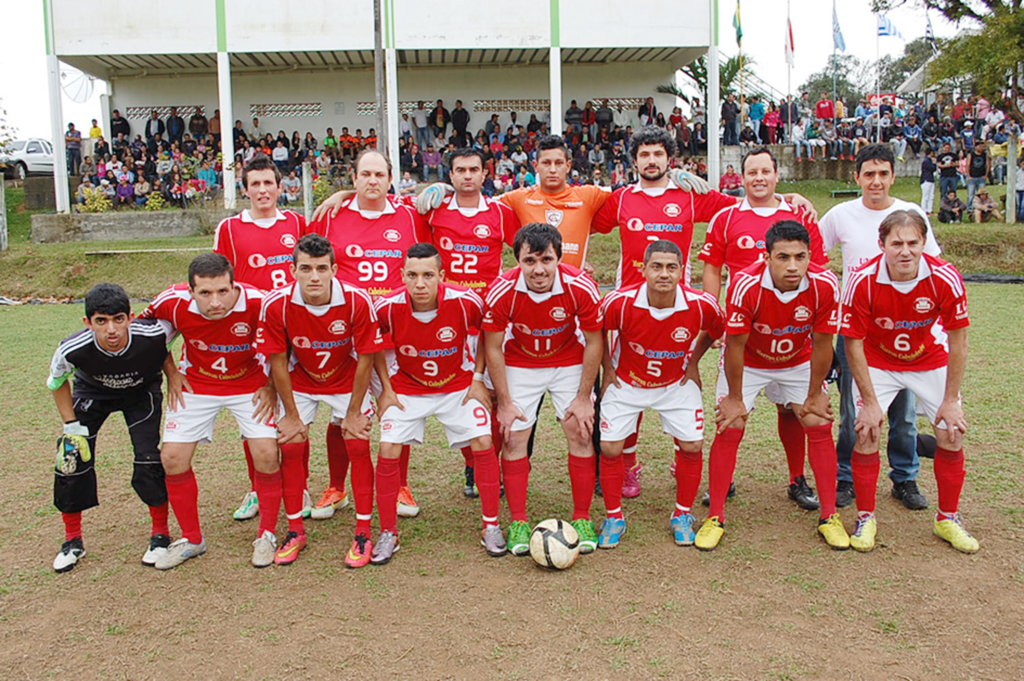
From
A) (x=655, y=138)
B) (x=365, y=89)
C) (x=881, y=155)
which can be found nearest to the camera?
(x=881, y=155)

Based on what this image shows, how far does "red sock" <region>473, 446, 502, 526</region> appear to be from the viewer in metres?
4.76

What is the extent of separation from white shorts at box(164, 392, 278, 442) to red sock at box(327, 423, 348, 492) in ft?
2.06

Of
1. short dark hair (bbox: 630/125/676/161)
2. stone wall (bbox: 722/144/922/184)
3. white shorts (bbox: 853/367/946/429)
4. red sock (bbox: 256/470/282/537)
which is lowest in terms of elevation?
red sock (bbox: 256/470/282/537)

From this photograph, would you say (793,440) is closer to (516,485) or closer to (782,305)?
(782,305)

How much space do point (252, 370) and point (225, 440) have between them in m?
2.27

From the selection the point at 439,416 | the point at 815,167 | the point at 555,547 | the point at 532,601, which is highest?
the point at 815,167

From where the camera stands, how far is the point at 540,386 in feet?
16.4

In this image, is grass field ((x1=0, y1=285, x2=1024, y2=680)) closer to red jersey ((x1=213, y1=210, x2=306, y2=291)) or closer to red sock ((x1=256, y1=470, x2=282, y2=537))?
red sock ((x1=256, y1=470, x2=282, y2=537))

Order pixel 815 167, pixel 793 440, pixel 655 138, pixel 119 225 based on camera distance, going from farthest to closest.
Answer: pixel 815 167 < pixel 119 225 < pixel 655 138 < pixel 793 440

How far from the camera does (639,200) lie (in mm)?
5613

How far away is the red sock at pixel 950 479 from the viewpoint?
4.67 meters

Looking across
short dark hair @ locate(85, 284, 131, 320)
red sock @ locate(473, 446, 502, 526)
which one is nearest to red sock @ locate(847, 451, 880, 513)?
red sock @ locate(473, 446, 502, 526)

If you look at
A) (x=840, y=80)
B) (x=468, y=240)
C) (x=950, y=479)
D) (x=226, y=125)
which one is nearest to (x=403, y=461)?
(x=468, y=240)

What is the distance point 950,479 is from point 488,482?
257 centimetres
